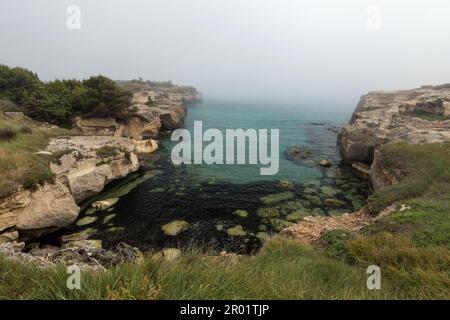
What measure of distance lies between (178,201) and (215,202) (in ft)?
9.92

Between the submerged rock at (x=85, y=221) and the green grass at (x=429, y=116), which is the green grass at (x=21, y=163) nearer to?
the submerged rock at (x=85, y=221)

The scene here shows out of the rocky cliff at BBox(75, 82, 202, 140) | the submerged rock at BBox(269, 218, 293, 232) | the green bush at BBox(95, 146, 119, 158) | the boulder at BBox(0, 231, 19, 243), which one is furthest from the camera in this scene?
the rocky cliff at BBox(75, 82, 202, 140)

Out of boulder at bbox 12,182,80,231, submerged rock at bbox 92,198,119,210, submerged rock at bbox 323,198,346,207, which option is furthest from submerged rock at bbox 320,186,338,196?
boulder at bbox 12,182,80,231

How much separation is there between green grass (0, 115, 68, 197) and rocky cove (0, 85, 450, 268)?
0.64 m

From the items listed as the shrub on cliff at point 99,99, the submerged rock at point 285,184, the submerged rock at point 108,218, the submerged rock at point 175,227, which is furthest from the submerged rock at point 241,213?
the shrub on cliff at point 99,99

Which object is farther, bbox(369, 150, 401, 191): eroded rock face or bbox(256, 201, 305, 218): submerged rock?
bbox(369, 150, 401, 191): eroded rock face

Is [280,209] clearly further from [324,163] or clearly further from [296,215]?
[324,163]

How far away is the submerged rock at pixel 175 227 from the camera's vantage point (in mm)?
15943

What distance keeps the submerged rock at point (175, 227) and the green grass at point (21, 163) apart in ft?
26.0

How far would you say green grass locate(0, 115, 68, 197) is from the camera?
1391cm

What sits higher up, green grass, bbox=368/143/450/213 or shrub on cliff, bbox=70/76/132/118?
shrub on cliff, bbox=70/76/132/118

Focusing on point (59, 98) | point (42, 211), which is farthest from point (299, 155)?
point (59, 98)

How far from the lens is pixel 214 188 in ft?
76.1

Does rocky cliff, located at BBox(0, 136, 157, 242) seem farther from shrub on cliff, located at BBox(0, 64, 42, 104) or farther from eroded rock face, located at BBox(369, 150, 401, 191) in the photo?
eroded rock face, located at BBox(369, 150, 401, 191)
